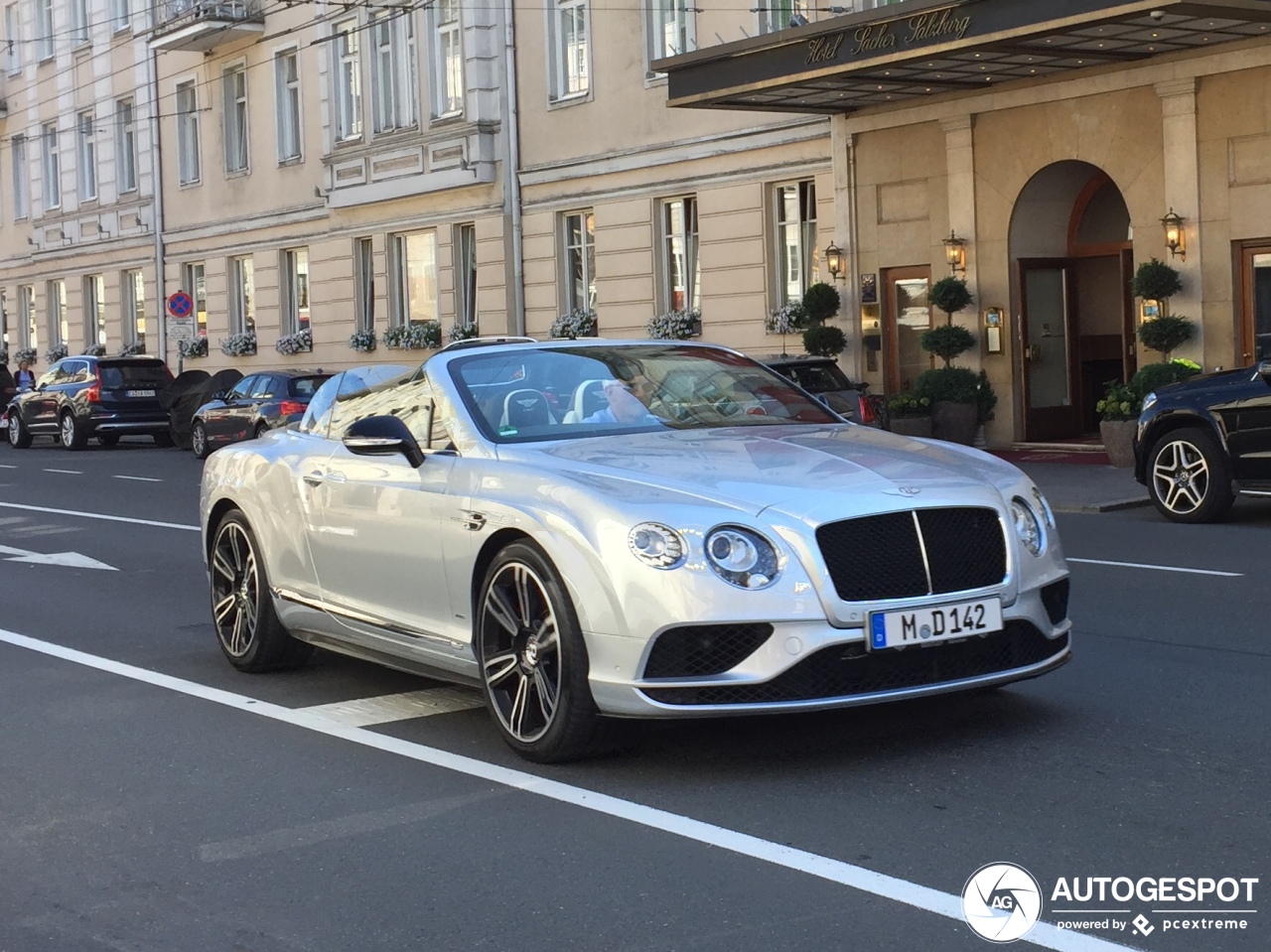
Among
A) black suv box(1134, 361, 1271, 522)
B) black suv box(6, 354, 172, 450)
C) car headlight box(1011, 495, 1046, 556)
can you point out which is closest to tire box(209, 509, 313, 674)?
car headlight box(1011, 495, 1046, 556)

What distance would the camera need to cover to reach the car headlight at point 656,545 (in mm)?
5727

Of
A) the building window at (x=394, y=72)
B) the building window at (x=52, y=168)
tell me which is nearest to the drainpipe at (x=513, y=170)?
the building window at (x=394, y=72)

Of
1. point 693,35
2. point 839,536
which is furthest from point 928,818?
point 693,35

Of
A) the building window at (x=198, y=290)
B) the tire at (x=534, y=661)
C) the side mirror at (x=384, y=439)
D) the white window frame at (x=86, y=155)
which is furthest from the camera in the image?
the white window frame at (x=86, y=155)

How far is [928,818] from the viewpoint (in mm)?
5309

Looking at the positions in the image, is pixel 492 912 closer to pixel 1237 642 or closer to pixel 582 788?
pixel 582 788

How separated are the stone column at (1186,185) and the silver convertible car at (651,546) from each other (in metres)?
13.8

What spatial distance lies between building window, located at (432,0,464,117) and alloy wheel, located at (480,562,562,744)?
2566 cm

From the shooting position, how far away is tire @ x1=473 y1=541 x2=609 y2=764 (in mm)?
5961

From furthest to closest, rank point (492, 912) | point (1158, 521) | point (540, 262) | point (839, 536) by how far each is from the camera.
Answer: point (540, 262), point (1158, 521), point (839, 536), point (492, 912)

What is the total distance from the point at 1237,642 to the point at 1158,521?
21.7 feet

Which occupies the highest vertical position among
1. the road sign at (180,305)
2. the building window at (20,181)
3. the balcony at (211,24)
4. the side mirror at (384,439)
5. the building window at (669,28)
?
the balcony at (211,24)

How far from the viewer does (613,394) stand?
23.4ft

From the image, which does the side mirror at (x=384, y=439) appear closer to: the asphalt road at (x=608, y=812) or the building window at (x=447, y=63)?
the asphalt road at (x=608, y=812)
